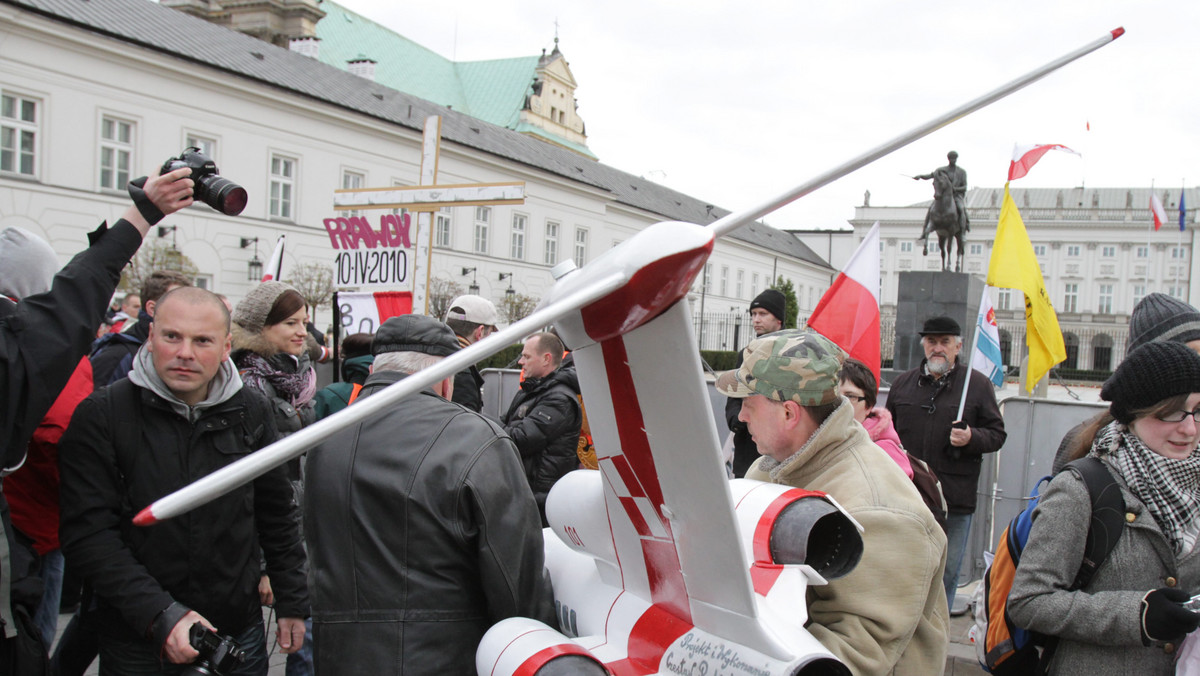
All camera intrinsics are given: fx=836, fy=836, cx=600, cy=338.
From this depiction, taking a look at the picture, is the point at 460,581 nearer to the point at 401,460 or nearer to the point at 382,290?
the point at 401,460

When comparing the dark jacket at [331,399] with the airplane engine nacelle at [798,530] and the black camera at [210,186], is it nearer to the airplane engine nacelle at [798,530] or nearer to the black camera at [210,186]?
the black camera at [210,186]

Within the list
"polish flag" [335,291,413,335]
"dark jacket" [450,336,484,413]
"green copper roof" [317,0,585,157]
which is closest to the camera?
"dark jacket" [450,336,484,413]

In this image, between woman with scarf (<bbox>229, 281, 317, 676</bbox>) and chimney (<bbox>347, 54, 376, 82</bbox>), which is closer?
woman with scarf (<bbox>229, 281, 317, 676</bbox>)

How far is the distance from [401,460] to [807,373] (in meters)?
1.03

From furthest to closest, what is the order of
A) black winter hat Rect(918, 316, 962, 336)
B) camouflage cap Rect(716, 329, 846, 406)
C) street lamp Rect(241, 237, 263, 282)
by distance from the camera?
street lamp Rect(241, 237, 263, 282)
black winter hat Rect(918, 316, 962, 336)
camouflage cap Rect(716, 329, 846, 406)

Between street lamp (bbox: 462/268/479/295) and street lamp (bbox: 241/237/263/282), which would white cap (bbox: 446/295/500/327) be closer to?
street lamp (bbox: 241/237/263/282)

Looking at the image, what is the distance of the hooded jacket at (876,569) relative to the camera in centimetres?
173

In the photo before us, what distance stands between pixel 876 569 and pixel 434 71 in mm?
57054

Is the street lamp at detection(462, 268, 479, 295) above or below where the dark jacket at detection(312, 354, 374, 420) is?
above

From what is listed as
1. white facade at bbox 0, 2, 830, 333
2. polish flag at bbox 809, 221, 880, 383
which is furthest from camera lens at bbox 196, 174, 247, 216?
white facade at bbox 0, 2, 830, 333

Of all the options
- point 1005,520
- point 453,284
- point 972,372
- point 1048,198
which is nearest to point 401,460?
point 972,372

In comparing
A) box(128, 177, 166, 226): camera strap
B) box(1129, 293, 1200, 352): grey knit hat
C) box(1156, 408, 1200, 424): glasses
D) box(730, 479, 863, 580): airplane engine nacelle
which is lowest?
box(730, 479, 863, 580): airplane engine nacelle

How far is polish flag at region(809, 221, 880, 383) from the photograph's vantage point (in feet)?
16.6

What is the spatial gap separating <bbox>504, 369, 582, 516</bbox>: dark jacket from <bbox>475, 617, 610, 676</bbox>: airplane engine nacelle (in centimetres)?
297
